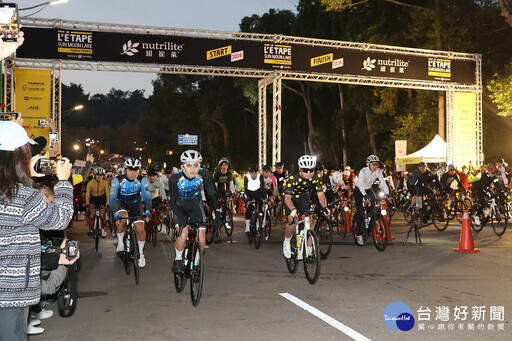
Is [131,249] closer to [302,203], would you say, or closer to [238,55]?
[302,203]

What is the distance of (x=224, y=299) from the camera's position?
805cm

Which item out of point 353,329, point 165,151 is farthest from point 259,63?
point 165,151

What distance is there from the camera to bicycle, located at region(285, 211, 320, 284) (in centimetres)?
902

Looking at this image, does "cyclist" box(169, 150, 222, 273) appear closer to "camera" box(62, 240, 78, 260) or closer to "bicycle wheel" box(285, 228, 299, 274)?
"bicycle wheel" box(285, 228, 299, 274)

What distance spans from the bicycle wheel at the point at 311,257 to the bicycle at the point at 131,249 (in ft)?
8.72

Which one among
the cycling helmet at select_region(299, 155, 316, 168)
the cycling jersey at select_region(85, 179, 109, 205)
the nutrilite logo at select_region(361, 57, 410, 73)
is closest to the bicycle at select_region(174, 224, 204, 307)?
the cycling helmet at select_region(299, 155, 316, 168)

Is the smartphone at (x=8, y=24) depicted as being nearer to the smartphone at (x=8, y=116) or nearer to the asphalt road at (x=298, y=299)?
the smartphone at (x=8, y=116)

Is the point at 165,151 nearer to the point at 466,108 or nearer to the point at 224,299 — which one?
the point at 466,108

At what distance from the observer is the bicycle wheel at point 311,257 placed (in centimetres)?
896

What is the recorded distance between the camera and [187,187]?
341 inches

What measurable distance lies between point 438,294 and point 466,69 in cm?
2541

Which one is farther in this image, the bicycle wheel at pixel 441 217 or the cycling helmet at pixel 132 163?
the bicycle wheel at pixel 441 217

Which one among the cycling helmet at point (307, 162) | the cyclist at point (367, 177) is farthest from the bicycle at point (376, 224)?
the cycling helmet at point (307, 162)

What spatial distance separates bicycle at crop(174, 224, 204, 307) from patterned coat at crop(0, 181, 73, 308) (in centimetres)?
414
